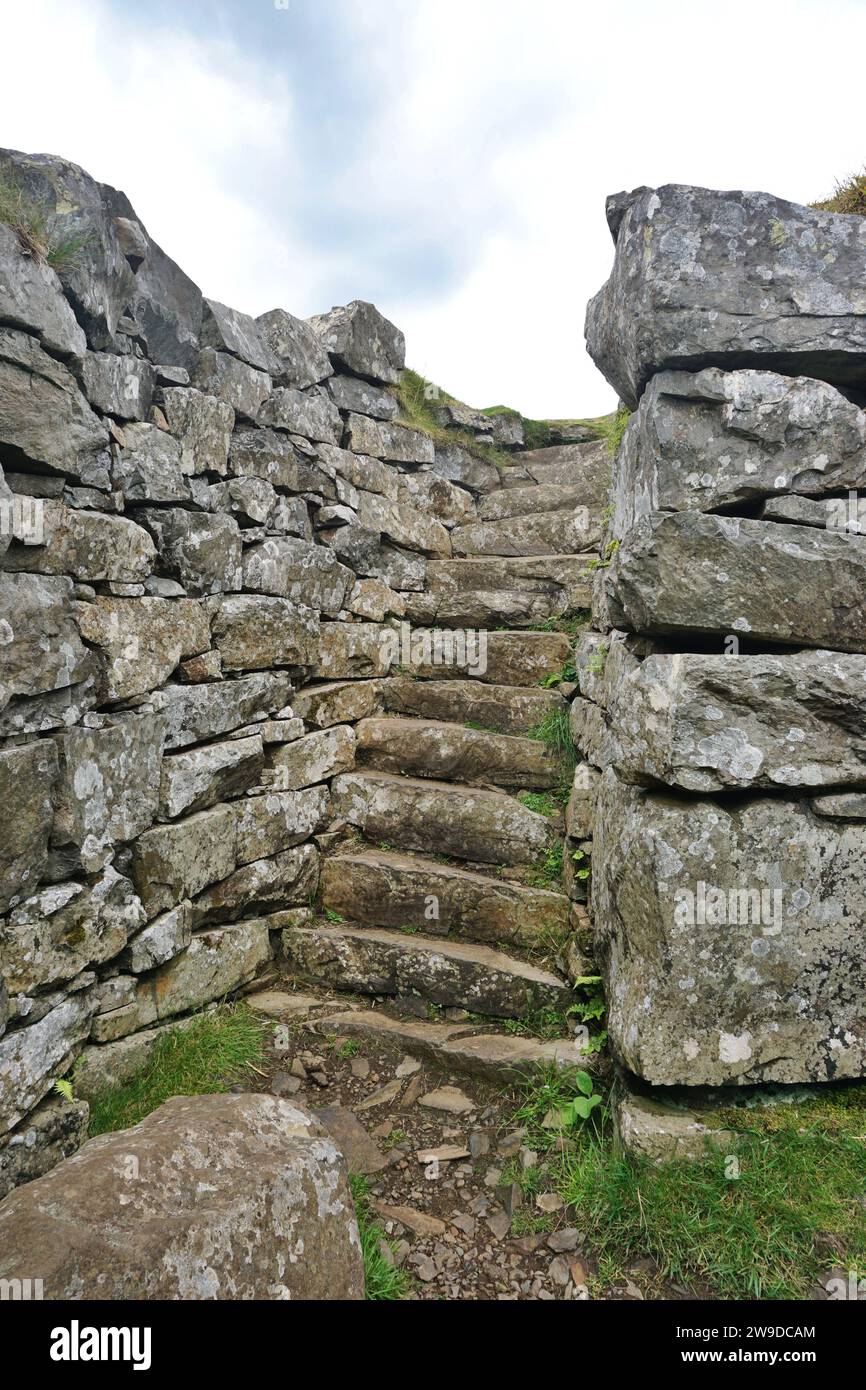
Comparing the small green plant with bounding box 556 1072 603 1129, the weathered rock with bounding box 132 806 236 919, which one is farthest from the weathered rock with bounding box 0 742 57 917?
the small green plant with bounding box 556 1072 603 1129

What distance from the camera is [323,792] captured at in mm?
5047

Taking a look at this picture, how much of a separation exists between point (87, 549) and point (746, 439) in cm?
283

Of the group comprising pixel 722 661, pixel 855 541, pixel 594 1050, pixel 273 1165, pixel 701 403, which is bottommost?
pixel 594 1050

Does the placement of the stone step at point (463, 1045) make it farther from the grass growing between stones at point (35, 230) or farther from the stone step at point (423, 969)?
the grass growing between stones at point (35, 230)

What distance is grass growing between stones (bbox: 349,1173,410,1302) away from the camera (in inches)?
102

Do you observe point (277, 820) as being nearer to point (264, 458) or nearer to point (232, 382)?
point (264, 458)

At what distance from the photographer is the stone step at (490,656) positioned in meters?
5.62

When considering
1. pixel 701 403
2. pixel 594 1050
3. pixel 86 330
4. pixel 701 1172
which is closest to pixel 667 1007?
pixel 701 1172

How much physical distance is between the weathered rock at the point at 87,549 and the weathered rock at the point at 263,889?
1.77 metres

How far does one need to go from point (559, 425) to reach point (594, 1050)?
21.4 feet

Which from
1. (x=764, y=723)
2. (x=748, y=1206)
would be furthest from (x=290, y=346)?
(x=748, y=1206)

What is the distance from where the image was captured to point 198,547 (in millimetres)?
4047
